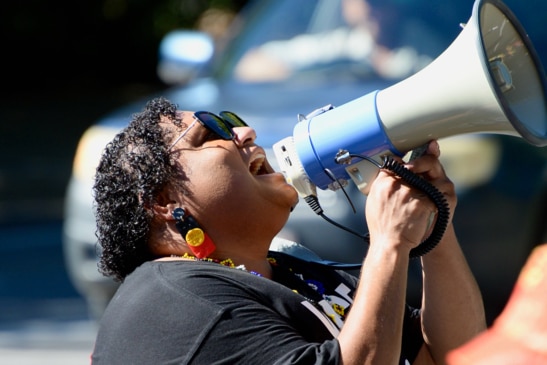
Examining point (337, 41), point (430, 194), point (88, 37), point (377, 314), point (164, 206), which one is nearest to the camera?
point (377, 314)

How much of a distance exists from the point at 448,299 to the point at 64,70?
15.9 metres

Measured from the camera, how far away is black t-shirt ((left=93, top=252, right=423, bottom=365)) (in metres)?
2.35

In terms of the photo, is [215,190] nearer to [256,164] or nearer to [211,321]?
[256,164]

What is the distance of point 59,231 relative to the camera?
952cm

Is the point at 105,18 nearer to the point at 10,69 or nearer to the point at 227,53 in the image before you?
the point at 10,69

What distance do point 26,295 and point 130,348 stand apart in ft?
17.0

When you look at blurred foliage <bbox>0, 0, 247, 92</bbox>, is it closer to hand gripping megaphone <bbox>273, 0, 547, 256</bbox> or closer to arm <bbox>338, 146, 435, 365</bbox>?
hand gripping megaphone <bbox>273, 0, 547, 256</bbox>

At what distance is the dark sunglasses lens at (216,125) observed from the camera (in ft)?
9.27

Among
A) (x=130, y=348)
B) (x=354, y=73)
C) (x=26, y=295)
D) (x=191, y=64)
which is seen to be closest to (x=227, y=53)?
(x=191, y=64)

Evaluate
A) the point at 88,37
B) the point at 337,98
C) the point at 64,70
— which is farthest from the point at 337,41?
the point at 64,70

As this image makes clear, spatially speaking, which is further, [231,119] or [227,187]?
[231,119]

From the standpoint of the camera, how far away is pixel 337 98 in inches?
196

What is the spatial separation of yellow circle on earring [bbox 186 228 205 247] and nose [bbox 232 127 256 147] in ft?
0.94

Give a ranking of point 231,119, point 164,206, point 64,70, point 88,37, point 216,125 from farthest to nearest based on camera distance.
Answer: point 64,70 → point 88,37 → point 231,119 → point 216,125 → point 164,206
